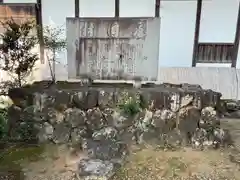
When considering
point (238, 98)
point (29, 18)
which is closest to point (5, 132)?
point (29, 18)

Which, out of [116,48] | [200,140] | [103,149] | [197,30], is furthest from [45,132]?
[197,30]

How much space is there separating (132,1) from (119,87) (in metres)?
2.55

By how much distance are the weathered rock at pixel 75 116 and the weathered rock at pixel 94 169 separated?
0.93m

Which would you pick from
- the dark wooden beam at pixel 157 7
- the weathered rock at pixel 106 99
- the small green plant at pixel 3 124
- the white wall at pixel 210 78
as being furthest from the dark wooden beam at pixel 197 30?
the small green plant at pixel 3 124

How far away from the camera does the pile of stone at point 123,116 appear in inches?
231

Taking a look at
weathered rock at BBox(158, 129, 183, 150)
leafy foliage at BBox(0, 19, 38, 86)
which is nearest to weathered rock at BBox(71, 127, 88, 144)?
weathered rock at BBox(158, 129, 183, 150)

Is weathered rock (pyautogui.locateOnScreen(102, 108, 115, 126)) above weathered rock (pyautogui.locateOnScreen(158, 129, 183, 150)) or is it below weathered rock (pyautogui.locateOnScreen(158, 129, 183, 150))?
above

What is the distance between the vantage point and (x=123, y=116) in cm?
594

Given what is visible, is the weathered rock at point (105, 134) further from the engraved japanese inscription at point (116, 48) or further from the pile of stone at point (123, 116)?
the engraved japanese inscription at point (116, 48)

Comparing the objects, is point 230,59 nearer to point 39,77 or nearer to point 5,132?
point 39,77

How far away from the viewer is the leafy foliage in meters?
6.00

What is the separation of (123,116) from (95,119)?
1.80ft

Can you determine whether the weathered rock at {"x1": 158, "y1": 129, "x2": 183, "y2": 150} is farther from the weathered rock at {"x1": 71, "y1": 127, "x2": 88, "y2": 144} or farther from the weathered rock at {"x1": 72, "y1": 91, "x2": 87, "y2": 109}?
the weathered rock at {"x1": 72, "y1": 91, "x2": 87, "y2": 109}

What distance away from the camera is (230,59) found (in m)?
7.95
